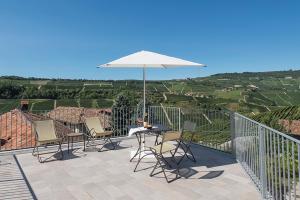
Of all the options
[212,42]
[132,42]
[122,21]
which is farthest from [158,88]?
[122,21]

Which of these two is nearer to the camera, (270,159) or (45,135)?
(270,159)

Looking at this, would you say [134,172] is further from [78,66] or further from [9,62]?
[78,66]

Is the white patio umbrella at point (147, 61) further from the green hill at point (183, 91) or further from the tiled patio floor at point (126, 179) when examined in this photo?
the green hill at point (183, 91)

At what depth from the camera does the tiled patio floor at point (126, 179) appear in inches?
178

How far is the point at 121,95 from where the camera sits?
30469mm

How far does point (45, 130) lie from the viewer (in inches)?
282

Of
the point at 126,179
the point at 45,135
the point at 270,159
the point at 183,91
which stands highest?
the point at 183,91

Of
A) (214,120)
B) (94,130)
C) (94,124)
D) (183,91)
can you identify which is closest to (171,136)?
(214,120)

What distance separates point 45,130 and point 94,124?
1365 millimetres

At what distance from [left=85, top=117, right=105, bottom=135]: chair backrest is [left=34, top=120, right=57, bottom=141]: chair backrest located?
978 millimetres

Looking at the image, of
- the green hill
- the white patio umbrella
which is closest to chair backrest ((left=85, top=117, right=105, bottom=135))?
the white patio umbrella

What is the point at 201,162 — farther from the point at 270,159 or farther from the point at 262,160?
the point at 270,159

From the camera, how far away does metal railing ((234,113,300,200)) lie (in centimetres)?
326

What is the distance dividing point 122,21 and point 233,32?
19.1m
